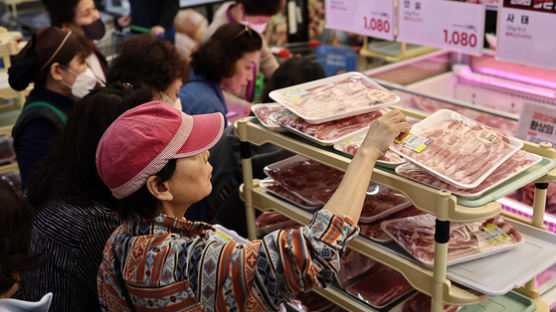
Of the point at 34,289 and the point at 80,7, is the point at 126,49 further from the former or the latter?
the point at 34,289

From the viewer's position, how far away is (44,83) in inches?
133

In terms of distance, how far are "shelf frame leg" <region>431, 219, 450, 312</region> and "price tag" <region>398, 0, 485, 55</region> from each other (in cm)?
194

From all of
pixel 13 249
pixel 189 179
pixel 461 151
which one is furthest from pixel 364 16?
pixel 13 249

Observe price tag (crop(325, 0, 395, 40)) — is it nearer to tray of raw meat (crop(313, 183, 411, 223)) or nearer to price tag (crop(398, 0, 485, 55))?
price tag (crop(398, 0, 485, 55))

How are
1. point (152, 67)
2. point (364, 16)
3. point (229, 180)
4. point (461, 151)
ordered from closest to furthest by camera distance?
1. point (461, 151)
2. point (229, 180)
3. point (152, 67)
4. point (364, 16)

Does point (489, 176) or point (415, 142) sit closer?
point (489, 176)

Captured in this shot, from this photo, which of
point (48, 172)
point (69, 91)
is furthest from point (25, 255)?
point (69, 91)

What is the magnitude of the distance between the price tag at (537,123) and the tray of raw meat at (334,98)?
1222 millimetres

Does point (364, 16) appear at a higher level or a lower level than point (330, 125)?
higher

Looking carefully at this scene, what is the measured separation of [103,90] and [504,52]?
7.07ft

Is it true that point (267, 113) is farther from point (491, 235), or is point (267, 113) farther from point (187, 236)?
point (491, 235)

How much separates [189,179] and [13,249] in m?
0.57

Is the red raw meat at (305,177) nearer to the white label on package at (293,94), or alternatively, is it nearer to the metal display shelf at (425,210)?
the metal display shelf at (425,210)

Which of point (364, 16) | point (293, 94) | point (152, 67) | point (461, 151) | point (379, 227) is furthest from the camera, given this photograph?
point (364, 16)
